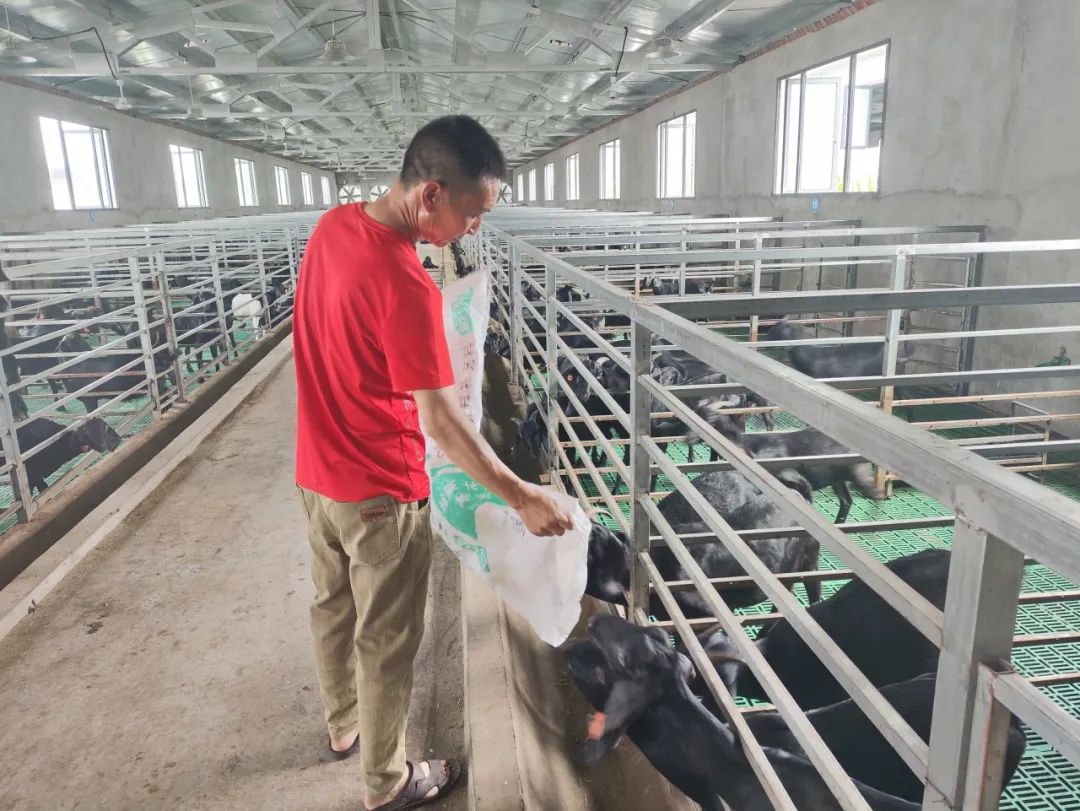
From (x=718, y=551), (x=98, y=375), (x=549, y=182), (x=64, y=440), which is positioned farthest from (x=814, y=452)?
(x=549, y=182)

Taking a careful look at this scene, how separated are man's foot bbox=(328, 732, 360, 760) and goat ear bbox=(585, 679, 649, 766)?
2.84ft

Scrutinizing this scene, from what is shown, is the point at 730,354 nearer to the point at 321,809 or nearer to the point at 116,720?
the point at 321,809

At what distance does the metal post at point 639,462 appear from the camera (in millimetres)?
2236

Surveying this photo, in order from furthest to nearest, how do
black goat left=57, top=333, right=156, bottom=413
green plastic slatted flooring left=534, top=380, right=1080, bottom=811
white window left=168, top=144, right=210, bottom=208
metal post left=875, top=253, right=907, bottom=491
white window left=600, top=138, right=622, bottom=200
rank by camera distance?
1. white window left=600, top=138, right=622, bottom=200
2. white window left=168, top=144, right=210, bottom=208
3. black goat left=57, top=333, right=156, bottom=413
4. metal post left=875, top=253, right=907, bottom=491
5. green plastic slatted flooring left=534, top=380, right=1080, bottom=811

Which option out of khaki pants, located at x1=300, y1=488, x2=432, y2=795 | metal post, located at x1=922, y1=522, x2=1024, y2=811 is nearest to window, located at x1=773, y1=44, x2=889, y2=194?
khaki pants, located at x1=300, y1=488, x2=432, y2=795

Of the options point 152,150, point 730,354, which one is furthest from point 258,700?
point 152,150

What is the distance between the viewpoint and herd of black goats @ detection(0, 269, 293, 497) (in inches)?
194

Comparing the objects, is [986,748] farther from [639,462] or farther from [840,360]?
[840,360]

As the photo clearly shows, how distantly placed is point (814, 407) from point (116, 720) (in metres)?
2.49

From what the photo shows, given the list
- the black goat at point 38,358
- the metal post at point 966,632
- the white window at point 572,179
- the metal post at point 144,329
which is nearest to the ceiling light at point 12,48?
the black goat at point 38,358

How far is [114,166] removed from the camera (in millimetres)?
16234

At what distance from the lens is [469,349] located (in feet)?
7.47

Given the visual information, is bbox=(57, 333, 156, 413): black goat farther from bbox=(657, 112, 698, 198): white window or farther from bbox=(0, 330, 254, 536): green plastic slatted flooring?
bbox=(657, 112, 698, 198): white window

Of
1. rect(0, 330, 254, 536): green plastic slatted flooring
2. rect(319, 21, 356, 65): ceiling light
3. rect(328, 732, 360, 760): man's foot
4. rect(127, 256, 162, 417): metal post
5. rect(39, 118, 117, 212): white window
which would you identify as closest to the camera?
rect(328, 732, 360, 760): man's foot
